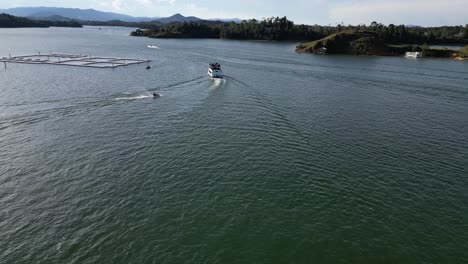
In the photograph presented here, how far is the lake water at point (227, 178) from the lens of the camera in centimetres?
3406

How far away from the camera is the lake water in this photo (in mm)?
34062

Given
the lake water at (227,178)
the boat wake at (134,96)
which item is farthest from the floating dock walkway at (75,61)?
the boat wake at (134,96)

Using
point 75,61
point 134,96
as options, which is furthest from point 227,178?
point 75,61

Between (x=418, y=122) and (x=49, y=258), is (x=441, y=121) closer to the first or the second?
(x=418, y=122)

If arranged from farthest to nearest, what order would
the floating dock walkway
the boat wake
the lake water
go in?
1. the floating dock walkway
2. the boat wake
3. the lake water

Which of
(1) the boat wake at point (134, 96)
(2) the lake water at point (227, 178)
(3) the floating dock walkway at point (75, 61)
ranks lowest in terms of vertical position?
(2) the lake water at point (227, 178)

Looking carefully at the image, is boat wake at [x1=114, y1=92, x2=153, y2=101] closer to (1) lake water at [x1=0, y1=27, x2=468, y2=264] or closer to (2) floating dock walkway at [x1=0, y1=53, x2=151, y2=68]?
(1) lake water at [x1=0, y1=27, x2=468, y2=264]

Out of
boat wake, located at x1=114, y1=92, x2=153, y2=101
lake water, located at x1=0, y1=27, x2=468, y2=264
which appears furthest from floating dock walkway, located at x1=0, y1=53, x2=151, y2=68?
boat wake, located at x1=114, y1=92, x2=153, y2=101

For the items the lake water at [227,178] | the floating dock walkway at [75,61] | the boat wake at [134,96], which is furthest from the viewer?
the floating dock walkway at [75,61]

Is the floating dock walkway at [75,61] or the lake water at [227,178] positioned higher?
the floating dock walkway at [75,61]

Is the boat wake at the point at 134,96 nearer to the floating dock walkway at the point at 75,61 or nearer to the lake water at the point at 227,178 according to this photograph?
the lake water at the point at 227,178

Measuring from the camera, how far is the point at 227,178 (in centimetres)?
4688

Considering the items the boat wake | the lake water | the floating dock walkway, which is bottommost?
the lake water

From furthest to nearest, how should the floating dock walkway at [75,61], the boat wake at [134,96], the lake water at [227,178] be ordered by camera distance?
the floating dock walkway at [75,61] < the boat wake at [134,96] < the lake water at [227,178]
